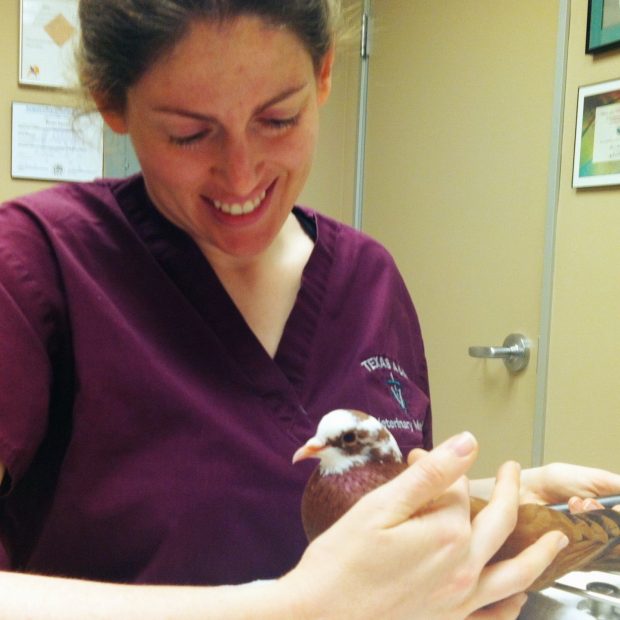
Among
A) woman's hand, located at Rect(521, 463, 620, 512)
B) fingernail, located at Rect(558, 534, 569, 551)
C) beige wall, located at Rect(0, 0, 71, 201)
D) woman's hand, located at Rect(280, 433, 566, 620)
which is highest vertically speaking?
beige wall, located at Rect(0, 0, 71, 201)

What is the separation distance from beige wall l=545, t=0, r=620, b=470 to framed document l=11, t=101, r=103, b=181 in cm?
120

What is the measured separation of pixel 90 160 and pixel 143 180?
1.32 metres

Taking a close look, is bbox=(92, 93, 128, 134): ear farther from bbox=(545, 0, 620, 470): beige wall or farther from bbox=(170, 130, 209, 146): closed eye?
bbox=(545, 0, 620, 470): beige wall

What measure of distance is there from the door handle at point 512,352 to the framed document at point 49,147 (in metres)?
1.16

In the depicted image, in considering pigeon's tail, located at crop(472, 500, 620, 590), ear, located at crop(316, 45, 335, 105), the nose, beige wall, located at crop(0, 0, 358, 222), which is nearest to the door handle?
beige wall, located at crop(0, 0, 358, 222)

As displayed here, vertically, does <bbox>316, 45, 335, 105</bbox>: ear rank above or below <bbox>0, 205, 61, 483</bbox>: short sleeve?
above

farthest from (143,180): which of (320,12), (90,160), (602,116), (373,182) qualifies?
(373,182)

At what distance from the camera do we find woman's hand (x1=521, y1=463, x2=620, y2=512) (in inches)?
35.6

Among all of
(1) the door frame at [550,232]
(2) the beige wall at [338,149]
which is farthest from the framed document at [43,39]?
(1) the door frame at [550,232]

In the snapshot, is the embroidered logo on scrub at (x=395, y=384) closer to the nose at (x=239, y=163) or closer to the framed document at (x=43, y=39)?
the nose at (x=239, y=163)

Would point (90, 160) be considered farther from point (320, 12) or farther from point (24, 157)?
point (320, 12)

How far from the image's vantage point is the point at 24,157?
6.48 ft

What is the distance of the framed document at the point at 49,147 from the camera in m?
1.97

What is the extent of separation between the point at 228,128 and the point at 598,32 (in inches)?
45.1
